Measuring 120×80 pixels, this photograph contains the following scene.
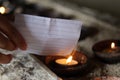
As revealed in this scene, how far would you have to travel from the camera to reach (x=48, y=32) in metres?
0.78

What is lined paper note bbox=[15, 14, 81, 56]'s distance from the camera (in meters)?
0.77

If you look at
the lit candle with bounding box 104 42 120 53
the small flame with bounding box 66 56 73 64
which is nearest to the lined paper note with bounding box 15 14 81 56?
the small flame with bounding box 66 56 73 64

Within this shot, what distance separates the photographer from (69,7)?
4.83 feet

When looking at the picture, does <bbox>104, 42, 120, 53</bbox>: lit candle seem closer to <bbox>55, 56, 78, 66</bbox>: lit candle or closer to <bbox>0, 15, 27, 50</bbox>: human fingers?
<bbox>55, 56, 78, 66</bbox>: lit candle

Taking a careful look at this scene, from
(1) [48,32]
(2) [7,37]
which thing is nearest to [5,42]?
(2) [7,37]

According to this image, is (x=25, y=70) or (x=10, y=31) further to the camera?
(x=25, y=70)

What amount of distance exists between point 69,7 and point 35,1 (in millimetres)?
294

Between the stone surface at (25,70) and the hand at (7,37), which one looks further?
the stone surface at (25,70)

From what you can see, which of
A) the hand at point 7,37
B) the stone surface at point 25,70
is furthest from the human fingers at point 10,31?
the stone surface at point 25,70

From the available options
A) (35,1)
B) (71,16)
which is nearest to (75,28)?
(71,16)

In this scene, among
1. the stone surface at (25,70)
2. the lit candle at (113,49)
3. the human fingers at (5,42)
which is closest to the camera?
the human fingers at (5,42)

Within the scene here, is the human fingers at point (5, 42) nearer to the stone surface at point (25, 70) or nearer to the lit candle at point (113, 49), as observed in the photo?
the stone surface at point (25, 70)

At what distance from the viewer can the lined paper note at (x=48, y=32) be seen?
0.77m

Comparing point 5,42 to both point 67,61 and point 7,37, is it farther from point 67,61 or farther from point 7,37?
point 67,61
